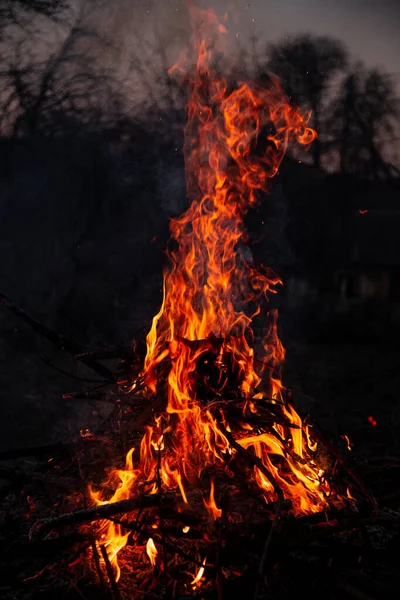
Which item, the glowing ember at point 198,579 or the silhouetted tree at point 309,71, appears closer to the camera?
the glowing ember at point 198,579

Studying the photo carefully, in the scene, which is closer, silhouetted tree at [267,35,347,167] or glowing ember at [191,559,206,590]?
glowing ember at [191,559,206,590]

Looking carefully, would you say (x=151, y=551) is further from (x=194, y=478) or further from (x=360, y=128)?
(x=360, y=128)

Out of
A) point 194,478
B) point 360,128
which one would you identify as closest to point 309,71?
point 360,128

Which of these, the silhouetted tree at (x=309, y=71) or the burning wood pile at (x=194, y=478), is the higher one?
the silhouetted tree at (x=309, y=71)

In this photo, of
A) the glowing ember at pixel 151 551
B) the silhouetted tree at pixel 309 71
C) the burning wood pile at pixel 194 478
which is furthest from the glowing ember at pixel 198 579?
the silhouetted tree at pixel 309 71

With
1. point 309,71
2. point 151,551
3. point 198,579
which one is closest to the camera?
point 198,579

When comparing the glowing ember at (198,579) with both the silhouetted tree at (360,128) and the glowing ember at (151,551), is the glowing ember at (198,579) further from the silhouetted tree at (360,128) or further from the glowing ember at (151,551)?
the silhouetted tree at (360,128)

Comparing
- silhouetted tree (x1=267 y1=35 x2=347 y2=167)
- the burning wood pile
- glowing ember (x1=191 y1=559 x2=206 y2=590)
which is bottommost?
glowing ember (x1=191 y1=559 x2=206 y2=590)

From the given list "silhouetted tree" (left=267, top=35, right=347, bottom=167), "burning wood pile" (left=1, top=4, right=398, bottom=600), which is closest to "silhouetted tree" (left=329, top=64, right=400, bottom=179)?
"silhouetted tree" (left=267, top=35, right=347, bottom=167)

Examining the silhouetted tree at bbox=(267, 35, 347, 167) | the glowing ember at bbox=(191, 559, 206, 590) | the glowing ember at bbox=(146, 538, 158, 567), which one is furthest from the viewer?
the silhouetted tree at bbox=(267, 35, 347, 167)

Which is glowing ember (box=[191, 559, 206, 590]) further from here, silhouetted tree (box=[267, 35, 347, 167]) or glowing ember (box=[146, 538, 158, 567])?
silhouetted tree (box=[267, 35, 347, 167])

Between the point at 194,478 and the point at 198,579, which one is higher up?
the point at 194,478

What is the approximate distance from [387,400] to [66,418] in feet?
22.4

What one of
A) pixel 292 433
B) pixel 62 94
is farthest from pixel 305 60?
pixel 292 433
